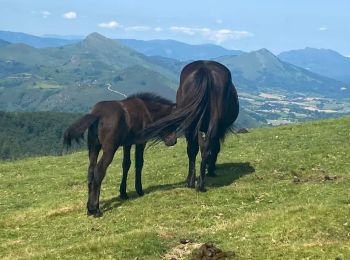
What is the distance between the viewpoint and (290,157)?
28422 mm

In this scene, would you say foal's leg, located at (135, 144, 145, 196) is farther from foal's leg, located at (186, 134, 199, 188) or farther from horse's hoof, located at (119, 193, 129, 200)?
foal's leg, located at (186, 134, 199, 188)

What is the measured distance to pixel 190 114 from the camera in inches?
811

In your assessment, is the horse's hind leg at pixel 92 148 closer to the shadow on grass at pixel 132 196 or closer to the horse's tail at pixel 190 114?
the shadow on grass at pixel 132 196

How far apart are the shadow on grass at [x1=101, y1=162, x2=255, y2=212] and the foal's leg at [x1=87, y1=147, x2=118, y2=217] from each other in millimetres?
731

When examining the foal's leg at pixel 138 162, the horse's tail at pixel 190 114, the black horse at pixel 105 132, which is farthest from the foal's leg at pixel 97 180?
the foal's leg at pixel 138 162

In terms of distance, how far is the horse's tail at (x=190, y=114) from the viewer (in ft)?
66.5

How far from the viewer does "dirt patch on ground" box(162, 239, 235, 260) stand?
44.8 ft

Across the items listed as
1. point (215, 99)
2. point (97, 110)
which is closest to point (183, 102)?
point (215, 99)

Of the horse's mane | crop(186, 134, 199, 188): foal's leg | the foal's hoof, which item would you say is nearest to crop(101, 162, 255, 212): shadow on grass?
the foal's hoof

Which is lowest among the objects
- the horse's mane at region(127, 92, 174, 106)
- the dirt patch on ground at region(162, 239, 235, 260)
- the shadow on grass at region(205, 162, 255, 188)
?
the shadow on grass at region(205, 162, 255, 188)

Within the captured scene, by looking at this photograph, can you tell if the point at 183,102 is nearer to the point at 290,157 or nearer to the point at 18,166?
the point at 290,157

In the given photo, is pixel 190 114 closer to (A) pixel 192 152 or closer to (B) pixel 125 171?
(A) pixel 192 152

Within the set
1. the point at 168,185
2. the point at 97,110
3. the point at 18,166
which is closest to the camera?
the point at 97,110

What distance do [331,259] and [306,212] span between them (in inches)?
147
